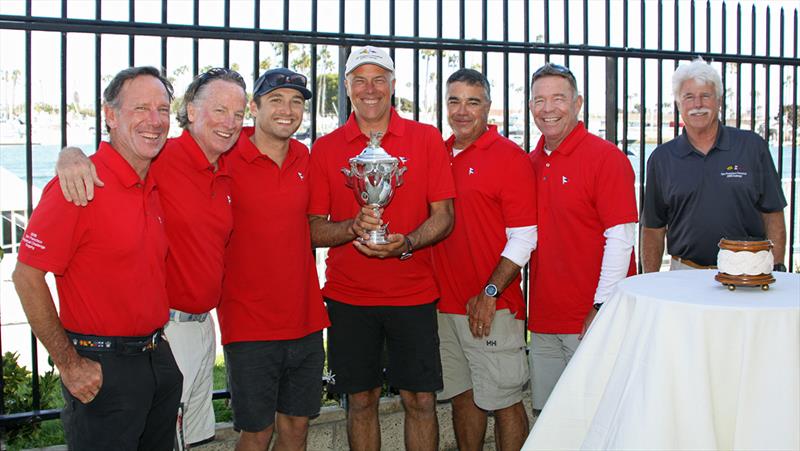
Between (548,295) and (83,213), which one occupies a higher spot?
(83,213)

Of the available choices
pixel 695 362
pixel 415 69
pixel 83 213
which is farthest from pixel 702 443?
pixel 415 69

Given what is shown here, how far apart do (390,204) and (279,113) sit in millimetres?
850

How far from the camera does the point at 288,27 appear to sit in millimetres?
4863

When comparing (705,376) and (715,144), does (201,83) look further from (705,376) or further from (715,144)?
(715,144)

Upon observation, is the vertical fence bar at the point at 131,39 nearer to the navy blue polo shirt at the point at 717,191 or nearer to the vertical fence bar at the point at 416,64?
the vertical fence bar at the point at 416,64

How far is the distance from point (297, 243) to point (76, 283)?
4.27 feet

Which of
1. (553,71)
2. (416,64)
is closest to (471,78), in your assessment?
(553,71)

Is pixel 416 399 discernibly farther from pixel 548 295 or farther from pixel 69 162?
pixel 69 162

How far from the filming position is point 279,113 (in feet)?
13.8

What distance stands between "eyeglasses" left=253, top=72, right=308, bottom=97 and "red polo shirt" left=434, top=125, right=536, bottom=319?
3.61 ft

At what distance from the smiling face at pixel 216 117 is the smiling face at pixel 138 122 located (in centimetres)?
45

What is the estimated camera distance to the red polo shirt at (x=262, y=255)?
163 inches

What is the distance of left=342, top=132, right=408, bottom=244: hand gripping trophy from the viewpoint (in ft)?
13.8

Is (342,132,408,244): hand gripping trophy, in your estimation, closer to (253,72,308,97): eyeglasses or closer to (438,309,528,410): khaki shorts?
(253,72,308,97): eyeglasses
